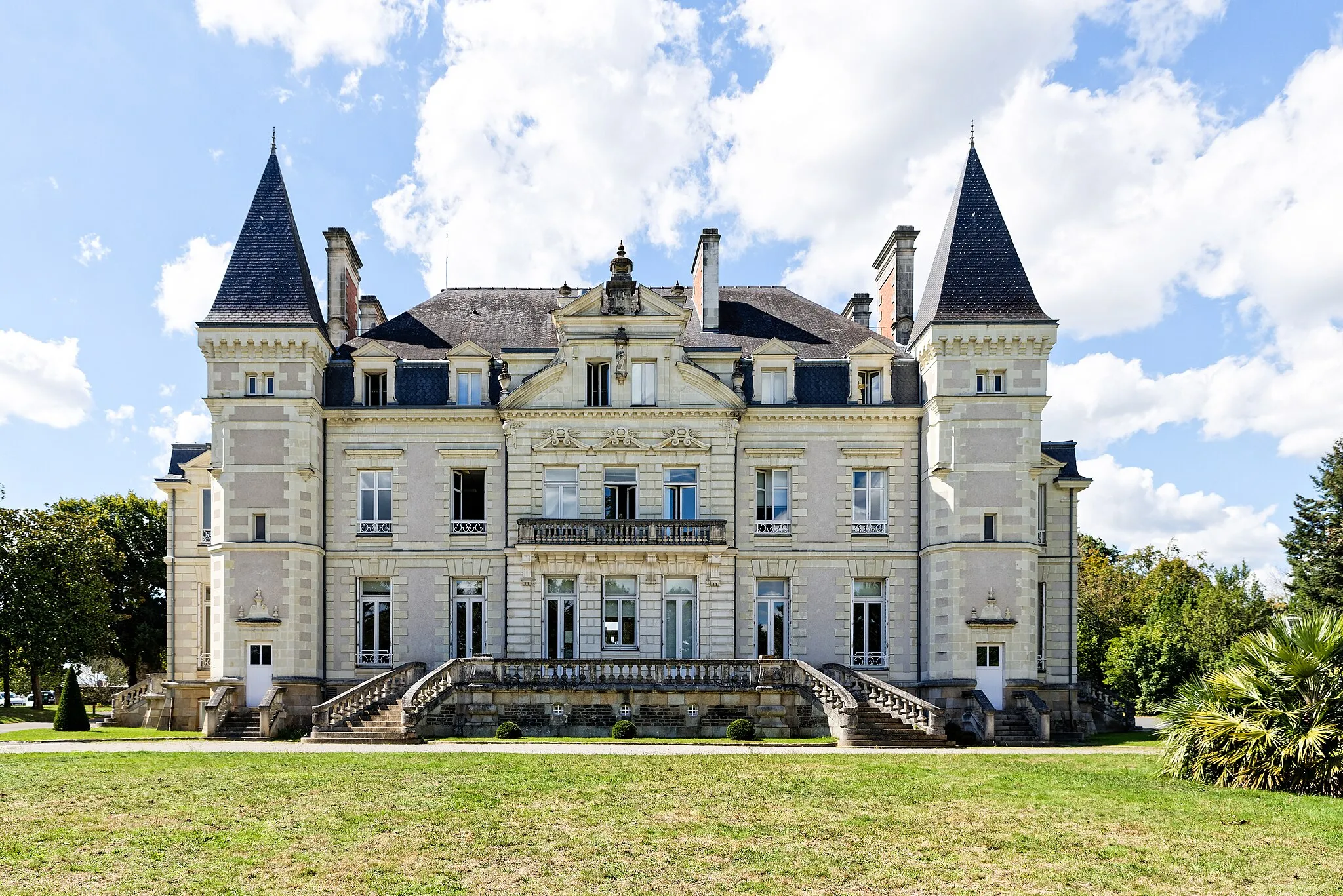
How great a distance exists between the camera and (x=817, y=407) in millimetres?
31953

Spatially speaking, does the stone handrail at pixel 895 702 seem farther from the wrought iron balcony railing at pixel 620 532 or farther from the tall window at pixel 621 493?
the tall window at pixel 621 493

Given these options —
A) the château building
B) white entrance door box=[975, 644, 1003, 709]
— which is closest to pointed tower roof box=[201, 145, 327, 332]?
the château building

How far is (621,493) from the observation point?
32062mm

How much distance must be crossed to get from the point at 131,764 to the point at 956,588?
20084 millimetres

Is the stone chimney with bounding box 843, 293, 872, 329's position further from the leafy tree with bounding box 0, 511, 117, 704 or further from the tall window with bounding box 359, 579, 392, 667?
the leafy tree with bounding box 0, 511, 117, 704

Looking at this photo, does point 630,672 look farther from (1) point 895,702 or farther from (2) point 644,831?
(2) point 644,831

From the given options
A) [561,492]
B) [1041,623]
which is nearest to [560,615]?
[561,492]

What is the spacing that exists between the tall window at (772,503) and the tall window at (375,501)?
1063 centimetres

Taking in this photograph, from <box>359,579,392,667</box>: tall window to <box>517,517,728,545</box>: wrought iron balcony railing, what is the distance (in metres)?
4.54

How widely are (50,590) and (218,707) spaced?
1677 centimetres

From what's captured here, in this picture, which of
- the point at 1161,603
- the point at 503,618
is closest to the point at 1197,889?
the point at 503,618

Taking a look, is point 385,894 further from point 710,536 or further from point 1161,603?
point 1161,603

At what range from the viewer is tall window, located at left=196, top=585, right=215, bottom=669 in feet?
109

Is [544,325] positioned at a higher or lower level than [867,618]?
higher
